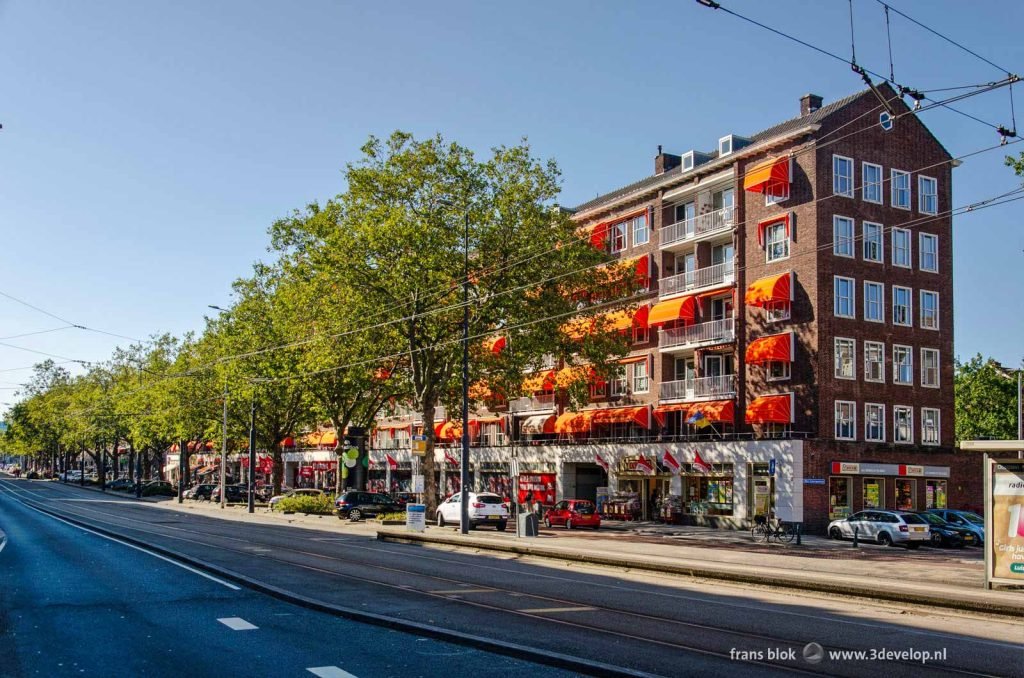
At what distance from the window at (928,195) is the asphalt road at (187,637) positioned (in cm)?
4298

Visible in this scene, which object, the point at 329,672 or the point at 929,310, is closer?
the point at 329,672

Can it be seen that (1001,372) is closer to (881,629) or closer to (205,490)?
(205,490)

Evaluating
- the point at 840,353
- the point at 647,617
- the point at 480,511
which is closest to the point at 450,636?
the point at 647,617

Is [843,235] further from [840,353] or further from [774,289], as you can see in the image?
[840,353]

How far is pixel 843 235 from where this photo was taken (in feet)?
152

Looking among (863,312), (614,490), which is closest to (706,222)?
(863,312)

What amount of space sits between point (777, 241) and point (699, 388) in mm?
8821

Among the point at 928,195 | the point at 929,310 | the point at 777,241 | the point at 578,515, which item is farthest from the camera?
the point at 928,195

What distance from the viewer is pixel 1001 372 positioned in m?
84.2

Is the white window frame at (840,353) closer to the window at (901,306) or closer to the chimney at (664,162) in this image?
the window at (901,306)

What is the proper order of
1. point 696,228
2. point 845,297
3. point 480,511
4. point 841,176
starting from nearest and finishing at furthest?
point 480,511
point 845,297
point 841,176
point 696,228

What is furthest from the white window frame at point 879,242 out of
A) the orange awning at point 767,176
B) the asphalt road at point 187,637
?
the asphalt road at point 187,637

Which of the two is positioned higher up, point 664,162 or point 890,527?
point 664,162

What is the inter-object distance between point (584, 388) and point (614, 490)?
1332 cm
